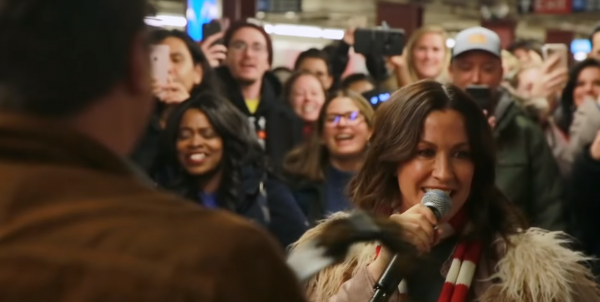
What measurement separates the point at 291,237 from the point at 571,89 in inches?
64.7

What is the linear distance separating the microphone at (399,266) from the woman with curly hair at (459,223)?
0.09 meters

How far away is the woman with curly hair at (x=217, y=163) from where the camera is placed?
4.05m

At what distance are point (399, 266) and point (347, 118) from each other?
3.37m

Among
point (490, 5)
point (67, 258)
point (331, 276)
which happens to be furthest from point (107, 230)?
point (490, 5)

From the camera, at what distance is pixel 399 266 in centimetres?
124

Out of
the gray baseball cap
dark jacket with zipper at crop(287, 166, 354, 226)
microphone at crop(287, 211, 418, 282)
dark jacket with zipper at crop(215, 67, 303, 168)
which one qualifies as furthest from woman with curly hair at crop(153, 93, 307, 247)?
microphone at crop(287, 211, 418, 282)

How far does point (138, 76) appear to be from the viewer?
40.4 inches

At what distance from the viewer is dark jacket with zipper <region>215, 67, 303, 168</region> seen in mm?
4992

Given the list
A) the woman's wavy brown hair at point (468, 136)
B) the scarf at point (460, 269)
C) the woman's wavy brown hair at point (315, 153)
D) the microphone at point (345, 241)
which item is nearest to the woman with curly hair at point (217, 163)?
the woman's wavy brown hair at point (315, 153)

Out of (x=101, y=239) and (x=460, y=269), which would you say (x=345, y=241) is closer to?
(x=101, y=239)

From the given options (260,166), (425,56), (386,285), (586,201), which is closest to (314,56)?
(425,56)

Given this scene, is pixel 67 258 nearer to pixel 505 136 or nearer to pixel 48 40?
pixel 48 40

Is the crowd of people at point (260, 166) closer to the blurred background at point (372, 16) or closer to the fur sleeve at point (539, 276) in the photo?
the fur sleeve at point (539, 276)

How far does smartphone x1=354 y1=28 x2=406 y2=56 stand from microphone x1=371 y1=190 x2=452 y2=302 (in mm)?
3441
